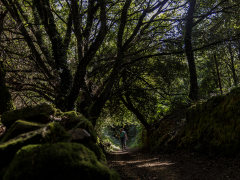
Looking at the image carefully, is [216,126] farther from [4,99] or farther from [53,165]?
[4,99]

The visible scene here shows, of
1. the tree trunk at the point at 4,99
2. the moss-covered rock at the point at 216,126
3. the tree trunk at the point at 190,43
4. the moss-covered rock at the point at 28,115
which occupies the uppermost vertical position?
the tree trunk at the point at 190,43

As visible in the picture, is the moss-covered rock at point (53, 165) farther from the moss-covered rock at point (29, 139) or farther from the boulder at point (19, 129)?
the boulder at point (19, 129)

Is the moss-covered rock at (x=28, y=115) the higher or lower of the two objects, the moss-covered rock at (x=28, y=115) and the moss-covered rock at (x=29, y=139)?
the higher

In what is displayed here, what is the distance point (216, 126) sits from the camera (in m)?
6.10

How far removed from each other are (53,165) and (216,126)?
562 centimetres

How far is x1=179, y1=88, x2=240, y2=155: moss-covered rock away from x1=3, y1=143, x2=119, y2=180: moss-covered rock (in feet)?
13.7

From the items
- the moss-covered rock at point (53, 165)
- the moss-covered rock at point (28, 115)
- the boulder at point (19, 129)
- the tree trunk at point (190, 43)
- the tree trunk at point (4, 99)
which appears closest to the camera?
the moss-covered rock at point (53, 165)

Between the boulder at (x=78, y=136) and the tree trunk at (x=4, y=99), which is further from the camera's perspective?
the tree trunk at (x=4, y=99)

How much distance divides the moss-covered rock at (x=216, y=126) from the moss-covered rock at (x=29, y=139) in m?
4.63

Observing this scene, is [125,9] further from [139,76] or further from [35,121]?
[35,121]

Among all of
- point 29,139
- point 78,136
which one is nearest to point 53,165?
point 29,139

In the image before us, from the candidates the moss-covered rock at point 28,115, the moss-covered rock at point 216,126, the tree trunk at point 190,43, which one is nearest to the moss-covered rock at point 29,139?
the moss-covered rock at point 28,115

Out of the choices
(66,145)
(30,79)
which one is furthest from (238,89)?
(30,79)

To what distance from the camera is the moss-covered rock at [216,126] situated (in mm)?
5230
